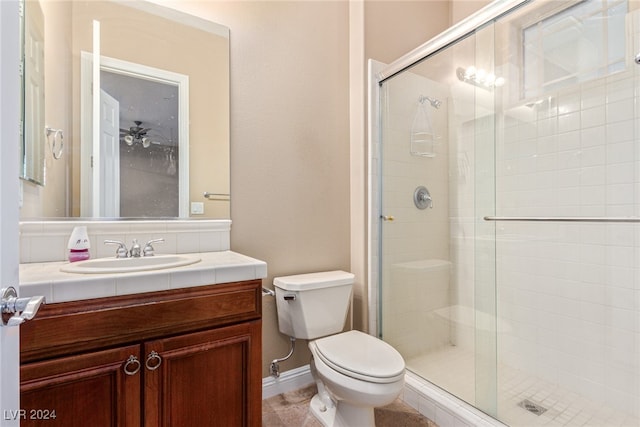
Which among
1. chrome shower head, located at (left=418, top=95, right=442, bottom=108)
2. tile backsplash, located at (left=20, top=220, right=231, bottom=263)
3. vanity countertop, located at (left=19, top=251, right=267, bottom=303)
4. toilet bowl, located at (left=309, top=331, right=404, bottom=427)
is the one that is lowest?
toilet bowl, located at (left=309, top=331, right=404, bottom=427)

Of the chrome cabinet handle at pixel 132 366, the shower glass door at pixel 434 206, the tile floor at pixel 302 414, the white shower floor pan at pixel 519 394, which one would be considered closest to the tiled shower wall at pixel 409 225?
the shower glass door at pixel 434 206

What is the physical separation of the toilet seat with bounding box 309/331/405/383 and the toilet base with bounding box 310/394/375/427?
22 cm

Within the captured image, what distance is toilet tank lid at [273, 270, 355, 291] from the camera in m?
1.64

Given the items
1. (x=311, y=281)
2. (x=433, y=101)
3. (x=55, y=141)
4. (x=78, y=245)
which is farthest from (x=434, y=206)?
(x=55, y=141)

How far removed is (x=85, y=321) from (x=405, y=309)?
1.70 metres

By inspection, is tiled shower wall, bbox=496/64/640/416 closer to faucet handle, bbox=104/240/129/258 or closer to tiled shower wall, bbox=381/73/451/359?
tiled shower wall, bbox=381/73/451/359

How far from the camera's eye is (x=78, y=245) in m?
1.28

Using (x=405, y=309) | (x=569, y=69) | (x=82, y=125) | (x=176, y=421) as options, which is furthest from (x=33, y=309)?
(x=569, y=69)

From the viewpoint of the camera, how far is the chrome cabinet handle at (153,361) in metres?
1.02

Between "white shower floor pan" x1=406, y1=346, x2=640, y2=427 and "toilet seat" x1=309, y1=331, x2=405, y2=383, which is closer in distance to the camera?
"toilet seat" x1=309, y1=331, x2=405, y2=383

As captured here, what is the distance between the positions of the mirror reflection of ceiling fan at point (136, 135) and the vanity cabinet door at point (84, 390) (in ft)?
3.03

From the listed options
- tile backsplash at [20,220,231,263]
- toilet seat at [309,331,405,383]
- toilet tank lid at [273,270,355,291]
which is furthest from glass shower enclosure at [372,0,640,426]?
tile backsplash at [20,220,231,263]

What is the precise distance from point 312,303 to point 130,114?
1246mm

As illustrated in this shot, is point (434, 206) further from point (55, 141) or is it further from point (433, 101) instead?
point (55, 141)
